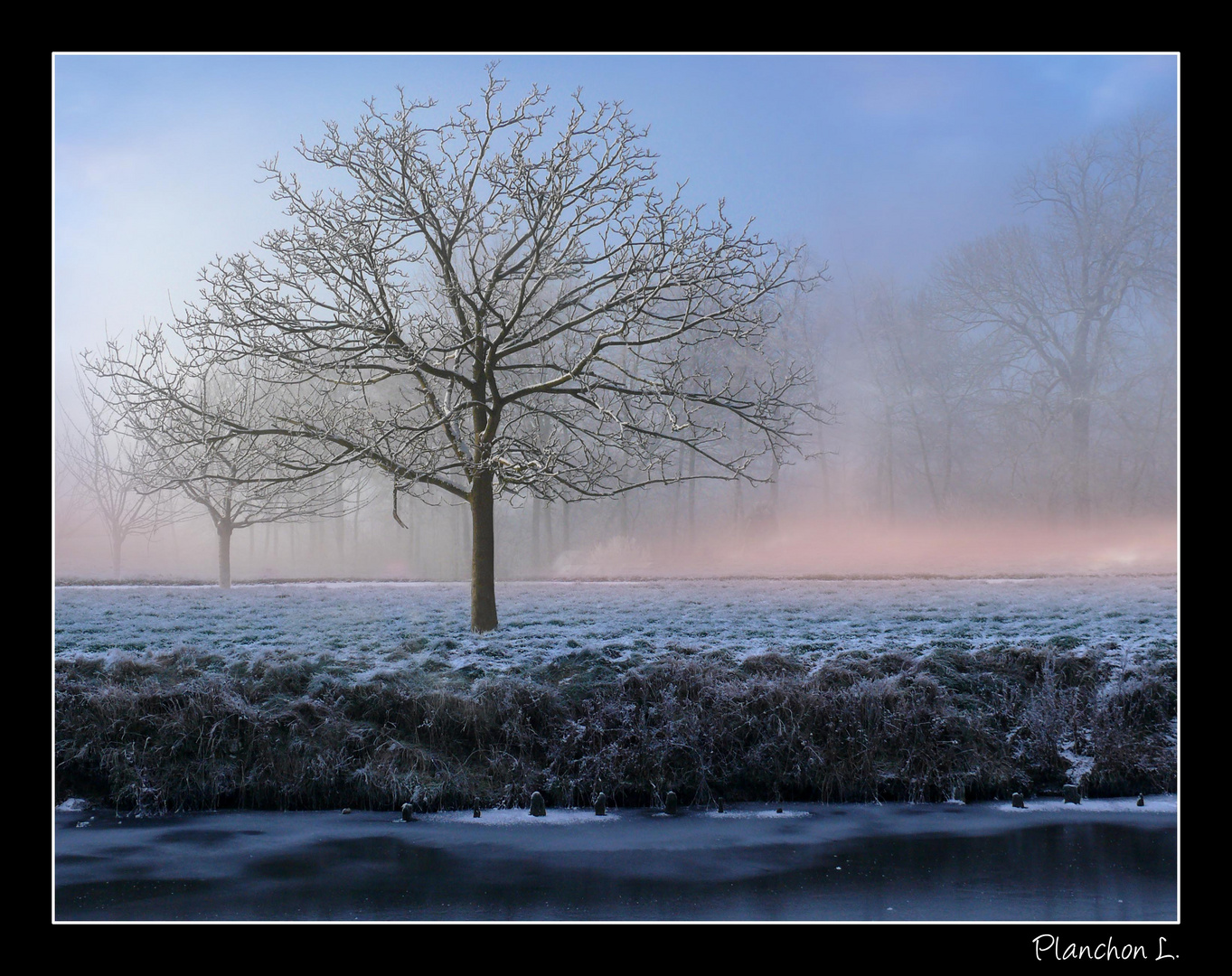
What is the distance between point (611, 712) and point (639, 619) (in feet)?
9.93

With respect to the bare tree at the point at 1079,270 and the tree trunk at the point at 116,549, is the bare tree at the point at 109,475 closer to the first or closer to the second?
the tree trunk at the point at 116,549

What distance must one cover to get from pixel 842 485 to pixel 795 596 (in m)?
2.46

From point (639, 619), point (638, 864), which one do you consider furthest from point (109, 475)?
point (638, 864)

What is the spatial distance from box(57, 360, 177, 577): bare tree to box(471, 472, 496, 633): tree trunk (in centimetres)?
535

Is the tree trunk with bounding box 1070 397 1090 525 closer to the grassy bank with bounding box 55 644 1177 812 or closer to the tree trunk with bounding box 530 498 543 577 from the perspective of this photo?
the grassy bank with bounding box 55 644 1177 812

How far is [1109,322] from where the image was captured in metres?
17.3

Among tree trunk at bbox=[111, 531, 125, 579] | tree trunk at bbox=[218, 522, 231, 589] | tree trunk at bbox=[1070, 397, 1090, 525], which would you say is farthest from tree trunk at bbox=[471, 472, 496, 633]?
tree trunk at bbox=[1070, 397, 1090, 525]

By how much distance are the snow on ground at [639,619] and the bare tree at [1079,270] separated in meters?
2.55

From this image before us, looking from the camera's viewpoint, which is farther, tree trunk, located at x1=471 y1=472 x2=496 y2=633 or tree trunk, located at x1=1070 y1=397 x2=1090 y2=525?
tree trunk, located at x1=1070 y1=397 x2=1090 y2=525

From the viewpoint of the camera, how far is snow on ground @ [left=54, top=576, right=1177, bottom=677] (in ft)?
42.8

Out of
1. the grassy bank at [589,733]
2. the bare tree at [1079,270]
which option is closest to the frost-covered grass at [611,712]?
the grassy bank at [589,733]

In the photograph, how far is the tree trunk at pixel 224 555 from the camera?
65.5 ft
